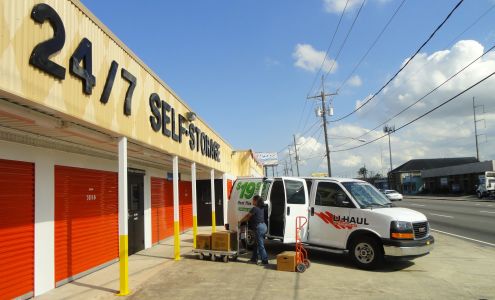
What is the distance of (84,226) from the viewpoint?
395 inches

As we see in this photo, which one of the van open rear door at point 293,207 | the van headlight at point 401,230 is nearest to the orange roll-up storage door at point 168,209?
the van open rear door at point 293,207

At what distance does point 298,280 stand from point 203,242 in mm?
3543

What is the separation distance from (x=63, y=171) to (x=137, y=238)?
15.3 ft

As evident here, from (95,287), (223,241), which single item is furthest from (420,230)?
(95,287)

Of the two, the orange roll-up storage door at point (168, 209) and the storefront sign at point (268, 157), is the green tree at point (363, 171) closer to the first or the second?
the storefront sign at point (268, 157)

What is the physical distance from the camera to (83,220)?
1001 centimetres

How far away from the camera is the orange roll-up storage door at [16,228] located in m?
7.28

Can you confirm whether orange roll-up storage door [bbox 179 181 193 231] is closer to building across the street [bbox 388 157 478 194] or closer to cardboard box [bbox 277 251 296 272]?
cardboard box [bbox 277 251 296 272]

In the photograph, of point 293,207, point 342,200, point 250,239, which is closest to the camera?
point 342,200

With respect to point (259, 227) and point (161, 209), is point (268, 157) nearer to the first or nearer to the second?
point (161, 209)

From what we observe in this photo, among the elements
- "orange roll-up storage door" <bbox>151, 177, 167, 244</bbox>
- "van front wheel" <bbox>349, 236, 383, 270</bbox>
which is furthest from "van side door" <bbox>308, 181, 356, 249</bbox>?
"orange roll-up storage door" <bbox>151, 177, 167, 244</bbox>

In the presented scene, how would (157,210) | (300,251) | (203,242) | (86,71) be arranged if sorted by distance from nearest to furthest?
(86,71) → (300,251) → (203,242) → (157,210)

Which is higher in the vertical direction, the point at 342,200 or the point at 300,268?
the point at 342,200

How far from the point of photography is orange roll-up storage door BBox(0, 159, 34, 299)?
23.9 ft
